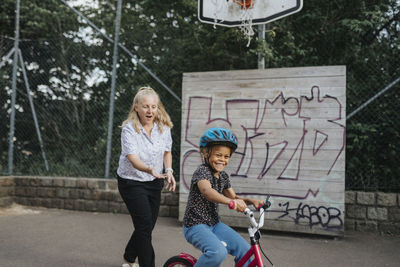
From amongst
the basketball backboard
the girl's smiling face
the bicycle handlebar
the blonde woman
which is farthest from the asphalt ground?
the basketball backboard

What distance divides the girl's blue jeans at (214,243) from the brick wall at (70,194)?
3.75 m

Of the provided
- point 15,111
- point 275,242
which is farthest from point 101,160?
point 275,242

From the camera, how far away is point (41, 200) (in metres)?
7.45

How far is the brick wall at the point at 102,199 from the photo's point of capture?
5559mm

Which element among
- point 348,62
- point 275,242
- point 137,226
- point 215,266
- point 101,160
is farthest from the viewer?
point 101,160

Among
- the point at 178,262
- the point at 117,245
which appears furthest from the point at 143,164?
the point at 117,245

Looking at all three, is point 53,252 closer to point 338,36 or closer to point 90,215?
point 90,215

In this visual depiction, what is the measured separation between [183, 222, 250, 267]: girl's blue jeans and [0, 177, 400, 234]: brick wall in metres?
3.50

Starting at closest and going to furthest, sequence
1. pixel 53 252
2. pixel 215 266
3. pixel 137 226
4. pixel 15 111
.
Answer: pixel 215 266, pixel 137 226, pixel 53 252, pixel 15 111

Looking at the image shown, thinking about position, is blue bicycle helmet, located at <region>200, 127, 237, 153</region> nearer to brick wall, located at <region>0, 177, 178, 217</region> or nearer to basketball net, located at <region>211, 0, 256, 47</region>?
basketball net, located at <region>211, 0, 256, 47</region>

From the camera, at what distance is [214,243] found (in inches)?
105

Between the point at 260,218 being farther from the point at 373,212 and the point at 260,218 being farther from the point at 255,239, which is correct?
the point at 373,212

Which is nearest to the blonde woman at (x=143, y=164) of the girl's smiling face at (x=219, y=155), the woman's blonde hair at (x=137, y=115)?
the woman's blonde hair at (x=137, y=115)

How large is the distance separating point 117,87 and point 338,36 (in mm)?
4035
